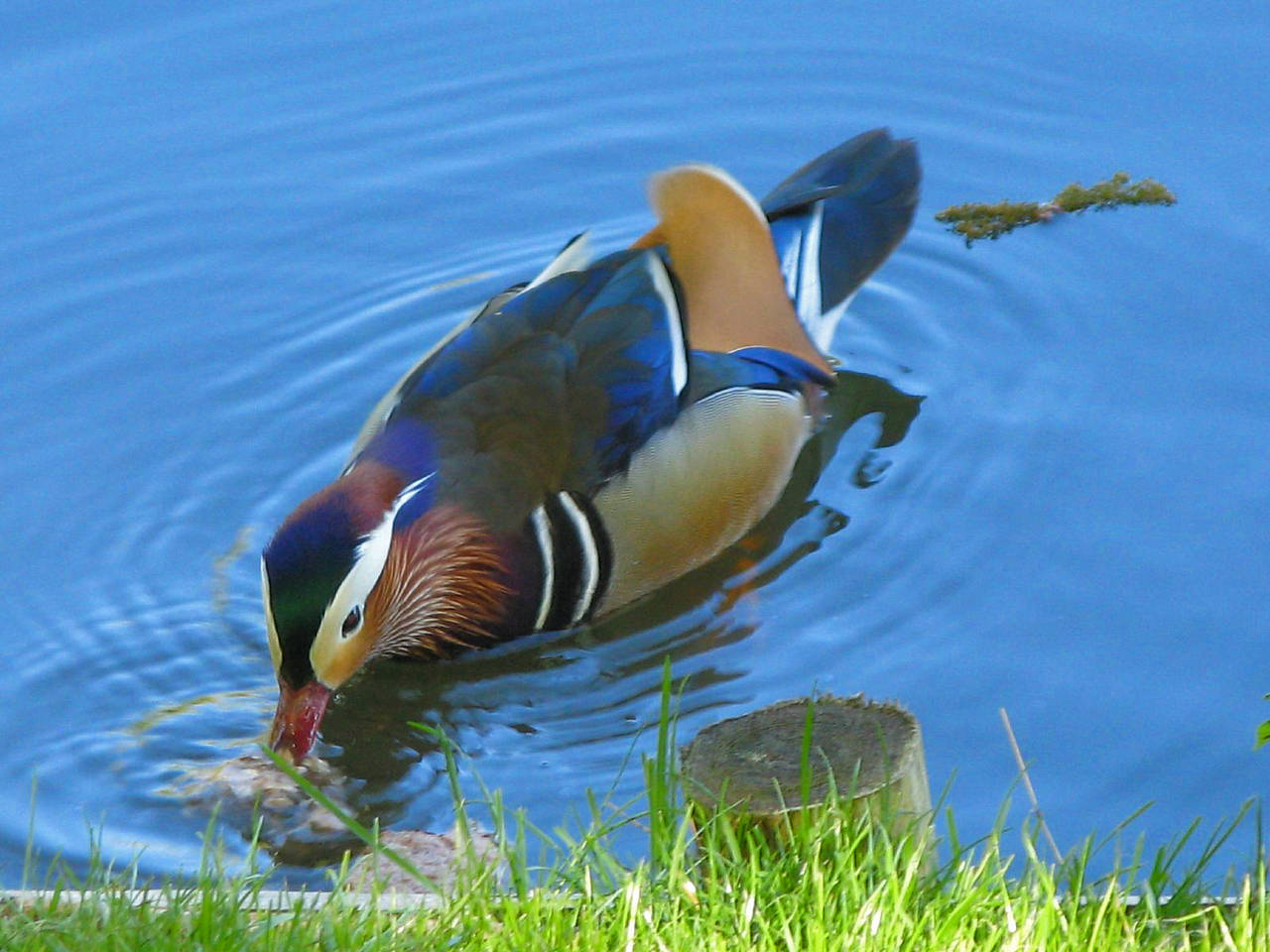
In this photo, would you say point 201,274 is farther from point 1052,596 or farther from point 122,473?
point 1052,596

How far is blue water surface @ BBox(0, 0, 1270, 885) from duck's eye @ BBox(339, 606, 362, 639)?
300mm

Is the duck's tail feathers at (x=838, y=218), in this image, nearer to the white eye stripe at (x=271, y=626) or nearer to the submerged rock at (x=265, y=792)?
the white eye stripe at (x=271, y=626)

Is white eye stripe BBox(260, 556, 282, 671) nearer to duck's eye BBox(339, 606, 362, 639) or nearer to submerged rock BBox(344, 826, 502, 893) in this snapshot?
duck's eye BBox(339, 606, 362, 639)

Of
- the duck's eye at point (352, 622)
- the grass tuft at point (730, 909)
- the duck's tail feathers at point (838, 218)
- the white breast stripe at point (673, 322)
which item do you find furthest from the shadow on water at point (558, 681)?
the grass tuft at point (730, 909)

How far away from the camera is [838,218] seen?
5809 mm

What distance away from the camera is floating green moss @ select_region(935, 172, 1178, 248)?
21.1 feet

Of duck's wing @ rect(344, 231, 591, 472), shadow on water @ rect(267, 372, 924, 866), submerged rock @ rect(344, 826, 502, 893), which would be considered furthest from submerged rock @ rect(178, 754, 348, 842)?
duck's wing @ rect(344, 231, 591, 472)

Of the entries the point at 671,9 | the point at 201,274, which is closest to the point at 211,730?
the point at 201,274

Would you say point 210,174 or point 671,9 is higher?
point 671,9

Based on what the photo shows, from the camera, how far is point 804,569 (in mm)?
4957

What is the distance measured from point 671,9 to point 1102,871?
5.04 metres

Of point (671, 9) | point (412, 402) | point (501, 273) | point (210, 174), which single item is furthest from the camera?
point (671, 9)

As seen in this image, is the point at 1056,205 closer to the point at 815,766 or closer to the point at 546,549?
the point at 546,549

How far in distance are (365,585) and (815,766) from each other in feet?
6.17
